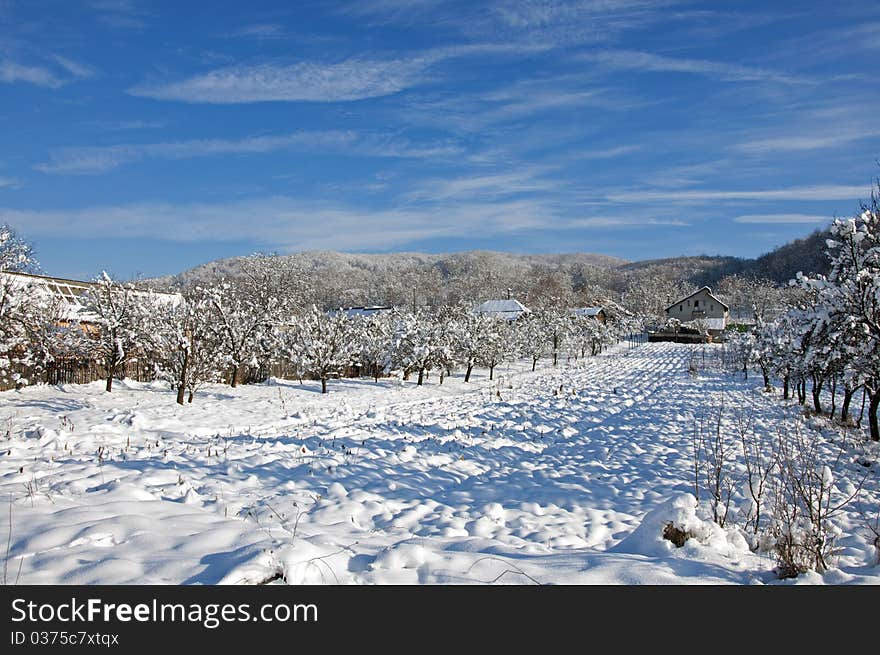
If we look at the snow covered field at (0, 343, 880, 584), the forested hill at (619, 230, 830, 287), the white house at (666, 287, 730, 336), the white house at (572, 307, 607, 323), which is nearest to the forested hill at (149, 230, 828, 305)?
the forested hill at (619, 230, 830, 287)

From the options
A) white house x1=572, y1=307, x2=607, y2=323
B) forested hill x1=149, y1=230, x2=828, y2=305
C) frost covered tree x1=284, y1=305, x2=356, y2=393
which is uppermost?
forested hill x1=149, y1=230, x2=828, y2=305

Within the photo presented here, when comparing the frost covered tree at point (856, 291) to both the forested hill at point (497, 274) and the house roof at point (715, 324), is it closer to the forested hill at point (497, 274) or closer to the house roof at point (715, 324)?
the house roof at point (715, 324)

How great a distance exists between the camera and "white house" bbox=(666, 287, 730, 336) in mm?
80562

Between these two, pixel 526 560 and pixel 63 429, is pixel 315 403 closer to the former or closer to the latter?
pixel 63 429

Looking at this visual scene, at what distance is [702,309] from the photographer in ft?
272

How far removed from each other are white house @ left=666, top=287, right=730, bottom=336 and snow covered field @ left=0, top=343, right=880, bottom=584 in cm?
7149

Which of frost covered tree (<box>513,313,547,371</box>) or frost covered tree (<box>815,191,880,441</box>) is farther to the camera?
frost covered tree (<box>513,313,547,371</box>)

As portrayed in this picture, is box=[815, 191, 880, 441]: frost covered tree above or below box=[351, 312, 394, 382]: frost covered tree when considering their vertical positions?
above

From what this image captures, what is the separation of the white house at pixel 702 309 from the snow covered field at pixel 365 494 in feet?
235

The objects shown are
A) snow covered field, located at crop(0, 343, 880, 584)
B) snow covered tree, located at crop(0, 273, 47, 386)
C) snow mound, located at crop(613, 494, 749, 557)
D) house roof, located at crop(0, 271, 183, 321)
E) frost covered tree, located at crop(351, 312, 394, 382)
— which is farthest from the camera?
frost covered tree, located at crop(351, 312, 394, 382)

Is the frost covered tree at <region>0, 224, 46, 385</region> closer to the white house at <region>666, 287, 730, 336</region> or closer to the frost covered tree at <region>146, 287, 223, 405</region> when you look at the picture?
the frost covered tree at <region>146, 287, 223, 405</region>

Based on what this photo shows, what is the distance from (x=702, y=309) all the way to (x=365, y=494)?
88.1m

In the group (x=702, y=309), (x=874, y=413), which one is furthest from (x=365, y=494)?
(x=702, y=309)

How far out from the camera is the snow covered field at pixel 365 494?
12.1 feet
